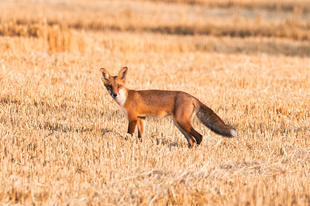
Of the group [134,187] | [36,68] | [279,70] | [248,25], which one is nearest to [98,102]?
[36,68]

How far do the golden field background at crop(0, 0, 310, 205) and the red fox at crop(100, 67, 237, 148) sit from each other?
0.31 m

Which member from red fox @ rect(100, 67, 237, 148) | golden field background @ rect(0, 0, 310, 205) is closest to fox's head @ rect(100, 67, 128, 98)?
red fox @ rect(100, 67, 237, 148)

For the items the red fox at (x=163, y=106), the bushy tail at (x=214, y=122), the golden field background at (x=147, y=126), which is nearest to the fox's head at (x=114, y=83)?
the red fox at (x=163, y=106)

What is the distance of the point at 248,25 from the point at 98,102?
1638cm

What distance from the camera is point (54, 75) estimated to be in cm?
1095

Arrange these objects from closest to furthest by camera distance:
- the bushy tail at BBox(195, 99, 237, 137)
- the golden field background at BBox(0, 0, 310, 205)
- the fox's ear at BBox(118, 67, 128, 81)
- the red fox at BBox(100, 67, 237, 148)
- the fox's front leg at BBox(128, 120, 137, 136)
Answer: the golden field background at BBox(0, 0, 310, 205) → the bushy tail at BBox(195, 99, 237, 137) → the red fox at BBox(100, 67, 237, 148) → the fox's front leg at BBox(128, 120, 137, 136) → the fox's ear at BBox(118, 67, 128, 81)

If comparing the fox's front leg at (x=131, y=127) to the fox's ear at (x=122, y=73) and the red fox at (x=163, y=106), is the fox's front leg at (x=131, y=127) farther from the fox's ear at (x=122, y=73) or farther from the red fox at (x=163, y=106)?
the fox's ear at (x=122, y=73)

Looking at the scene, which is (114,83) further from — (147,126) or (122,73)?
(147,126)

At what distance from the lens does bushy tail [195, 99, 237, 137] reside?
5.88 meters

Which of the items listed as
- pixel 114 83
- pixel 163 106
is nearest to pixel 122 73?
pixel 114 83

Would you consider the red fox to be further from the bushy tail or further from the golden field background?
the golden field background

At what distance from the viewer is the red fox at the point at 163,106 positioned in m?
6.07

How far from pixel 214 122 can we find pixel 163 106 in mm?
740

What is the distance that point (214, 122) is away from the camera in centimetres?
Result: 601
